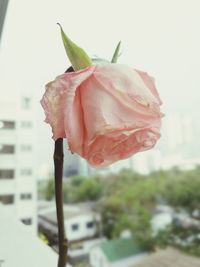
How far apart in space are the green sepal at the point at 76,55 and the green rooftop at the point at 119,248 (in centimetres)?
403

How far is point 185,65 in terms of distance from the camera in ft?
6.73

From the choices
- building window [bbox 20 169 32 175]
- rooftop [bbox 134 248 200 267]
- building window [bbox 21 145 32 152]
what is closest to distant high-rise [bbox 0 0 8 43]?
building window [bbox 21 145 32 152]

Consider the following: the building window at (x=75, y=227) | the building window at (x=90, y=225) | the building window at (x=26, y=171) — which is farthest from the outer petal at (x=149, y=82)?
the building window at (x=90, y=225)

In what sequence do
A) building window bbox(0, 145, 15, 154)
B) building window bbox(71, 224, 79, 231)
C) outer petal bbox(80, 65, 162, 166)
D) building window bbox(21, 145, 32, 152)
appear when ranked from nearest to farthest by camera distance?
1. outer petal bbox(80, 65, 162, 166)
2. building window bbox(0, 145, 15, 154)
3. building window bbox(21, 145, 32, 152)
4. building window bbox(71, 224, 79, 231)

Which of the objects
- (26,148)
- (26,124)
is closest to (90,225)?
(26,148)

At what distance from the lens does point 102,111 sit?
0.55 feet

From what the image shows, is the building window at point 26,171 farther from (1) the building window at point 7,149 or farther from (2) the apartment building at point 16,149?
(1) the building window at point 7,149

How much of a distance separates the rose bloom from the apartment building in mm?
923

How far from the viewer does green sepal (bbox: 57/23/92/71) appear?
0.20 meters

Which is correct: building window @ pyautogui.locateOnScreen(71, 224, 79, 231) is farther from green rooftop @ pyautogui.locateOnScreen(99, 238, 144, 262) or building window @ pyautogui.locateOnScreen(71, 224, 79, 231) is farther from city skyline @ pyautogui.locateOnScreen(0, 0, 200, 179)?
city skyline @ pyautogui.locateOnScreen(0, 0, 200, 179)

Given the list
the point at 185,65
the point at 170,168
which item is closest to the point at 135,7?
the point at 185,65

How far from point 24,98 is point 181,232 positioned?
2506 millimetres

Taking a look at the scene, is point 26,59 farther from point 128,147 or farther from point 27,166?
point 128,147

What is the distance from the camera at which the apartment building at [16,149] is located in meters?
1.33
